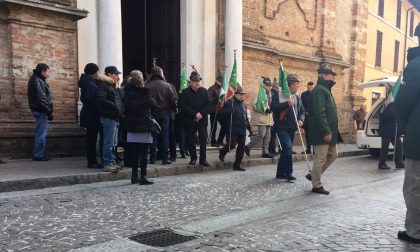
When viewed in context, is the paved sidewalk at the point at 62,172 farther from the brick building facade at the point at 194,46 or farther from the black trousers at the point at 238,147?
the brick building facade at the point at 194,46

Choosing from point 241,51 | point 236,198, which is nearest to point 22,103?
point 236,198

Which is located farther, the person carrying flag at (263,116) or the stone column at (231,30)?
the stone column at (231,30)

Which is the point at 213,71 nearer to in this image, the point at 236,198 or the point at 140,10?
the point at 140,10

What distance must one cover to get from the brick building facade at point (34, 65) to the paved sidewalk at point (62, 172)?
0.49 m

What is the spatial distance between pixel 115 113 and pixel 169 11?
621cm

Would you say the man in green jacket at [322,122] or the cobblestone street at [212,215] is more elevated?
the man in green jacket at [322,122]

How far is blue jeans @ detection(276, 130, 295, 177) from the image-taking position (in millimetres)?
7062

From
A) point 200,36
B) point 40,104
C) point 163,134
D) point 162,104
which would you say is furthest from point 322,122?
point 200,36

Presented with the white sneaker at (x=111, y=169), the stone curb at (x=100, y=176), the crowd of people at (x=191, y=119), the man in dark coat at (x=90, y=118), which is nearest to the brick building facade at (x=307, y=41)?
the crowd of people at (x=191, y=119)

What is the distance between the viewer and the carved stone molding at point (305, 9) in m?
14.0

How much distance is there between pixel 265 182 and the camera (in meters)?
7.07

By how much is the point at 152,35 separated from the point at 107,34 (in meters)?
3.93

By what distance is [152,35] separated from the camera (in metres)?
12.7

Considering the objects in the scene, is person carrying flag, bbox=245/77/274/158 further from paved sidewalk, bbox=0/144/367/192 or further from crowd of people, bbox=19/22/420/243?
paved sidewalk, bbox=0/144/367/192
